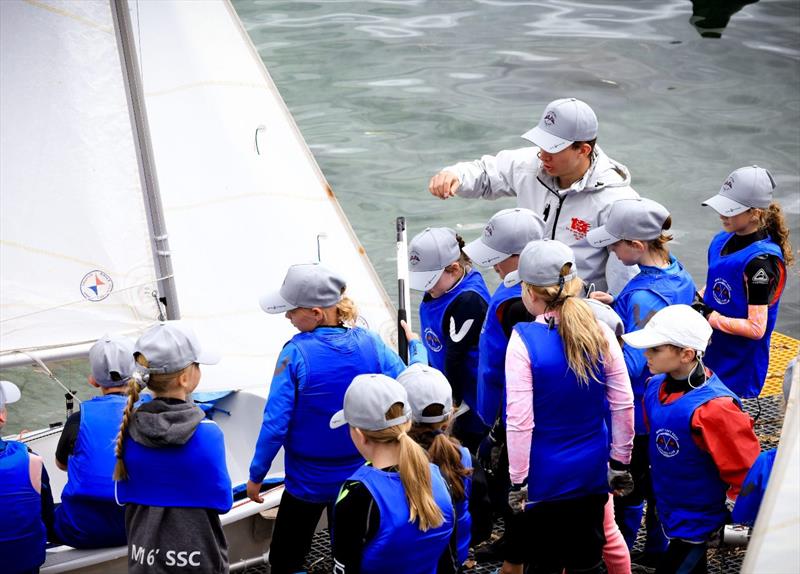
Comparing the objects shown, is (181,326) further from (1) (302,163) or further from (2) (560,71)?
(2) (560,71)

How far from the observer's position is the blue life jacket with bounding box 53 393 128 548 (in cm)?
417

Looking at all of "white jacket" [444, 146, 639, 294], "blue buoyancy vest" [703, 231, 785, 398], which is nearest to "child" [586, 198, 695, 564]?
"white jacket" [444, 146, 639, 294]

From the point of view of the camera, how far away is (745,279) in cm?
502

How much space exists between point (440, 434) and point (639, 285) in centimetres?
141

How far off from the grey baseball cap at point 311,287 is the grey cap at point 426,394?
0.61 metres

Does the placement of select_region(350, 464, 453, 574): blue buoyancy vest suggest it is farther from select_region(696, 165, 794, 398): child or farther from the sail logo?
the sail logo

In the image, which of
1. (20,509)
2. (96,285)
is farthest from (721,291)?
(20,509)

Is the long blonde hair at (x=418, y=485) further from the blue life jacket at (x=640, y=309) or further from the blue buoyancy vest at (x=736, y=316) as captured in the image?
the blue buoyancy vest at (x=736, y=316)

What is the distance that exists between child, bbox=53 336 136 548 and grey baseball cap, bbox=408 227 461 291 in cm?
119

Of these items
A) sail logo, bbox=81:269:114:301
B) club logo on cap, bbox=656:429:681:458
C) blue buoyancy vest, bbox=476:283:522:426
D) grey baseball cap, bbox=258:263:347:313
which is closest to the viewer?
club logo on cap, bbox=656:429:681:458

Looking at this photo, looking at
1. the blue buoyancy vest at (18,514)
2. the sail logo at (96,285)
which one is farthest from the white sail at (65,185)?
the blue buoyancy vest at (18,514)

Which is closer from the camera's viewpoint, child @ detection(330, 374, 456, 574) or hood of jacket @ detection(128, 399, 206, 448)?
child @ detection(330, 374, 456, 574)

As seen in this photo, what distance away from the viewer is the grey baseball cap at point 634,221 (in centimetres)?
462

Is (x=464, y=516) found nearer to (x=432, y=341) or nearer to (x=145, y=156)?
(x=432, y=341)
